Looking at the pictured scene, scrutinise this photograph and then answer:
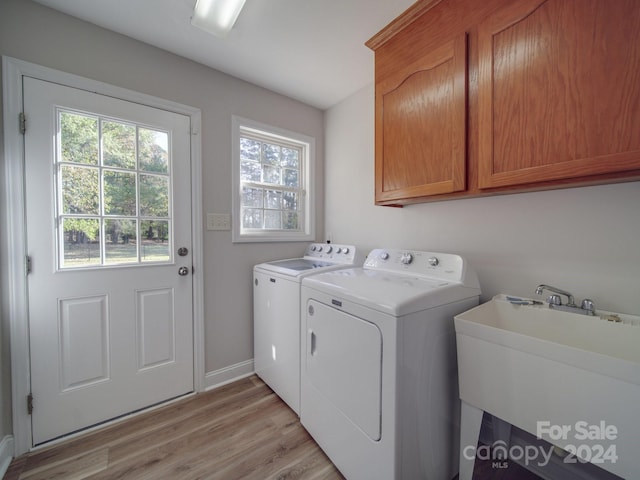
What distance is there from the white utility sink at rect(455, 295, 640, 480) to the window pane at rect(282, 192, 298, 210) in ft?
6.01

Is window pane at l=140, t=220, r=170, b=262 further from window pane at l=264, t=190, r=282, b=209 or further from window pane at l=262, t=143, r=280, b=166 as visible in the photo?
window pane at l=262, t=143, r=280, b=166

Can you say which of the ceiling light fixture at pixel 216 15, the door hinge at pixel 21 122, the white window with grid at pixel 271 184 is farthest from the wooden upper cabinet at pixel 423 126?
the door hinge at pixel 21 122

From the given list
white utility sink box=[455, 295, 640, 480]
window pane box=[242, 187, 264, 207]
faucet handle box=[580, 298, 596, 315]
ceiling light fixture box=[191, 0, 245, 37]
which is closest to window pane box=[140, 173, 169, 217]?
window pane box=[242, 187, 264, 207]

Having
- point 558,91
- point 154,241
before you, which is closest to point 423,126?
point 558,91

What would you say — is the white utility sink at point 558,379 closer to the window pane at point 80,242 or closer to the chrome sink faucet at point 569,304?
the chrome sink faucet at point 569,304

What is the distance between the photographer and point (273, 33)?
1579 mm

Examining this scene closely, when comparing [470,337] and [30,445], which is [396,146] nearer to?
[470,337]

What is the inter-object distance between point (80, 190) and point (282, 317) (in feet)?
4.86

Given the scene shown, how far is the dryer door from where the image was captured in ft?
3.46

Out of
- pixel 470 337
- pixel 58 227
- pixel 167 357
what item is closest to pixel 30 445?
pixel 167 357

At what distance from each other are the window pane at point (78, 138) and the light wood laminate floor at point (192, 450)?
1.67 metres

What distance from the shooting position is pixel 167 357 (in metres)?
1.79

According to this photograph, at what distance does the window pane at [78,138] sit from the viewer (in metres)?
1.45

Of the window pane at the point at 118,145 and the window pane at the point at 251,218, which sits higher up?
the window pane at the point at 118,145
